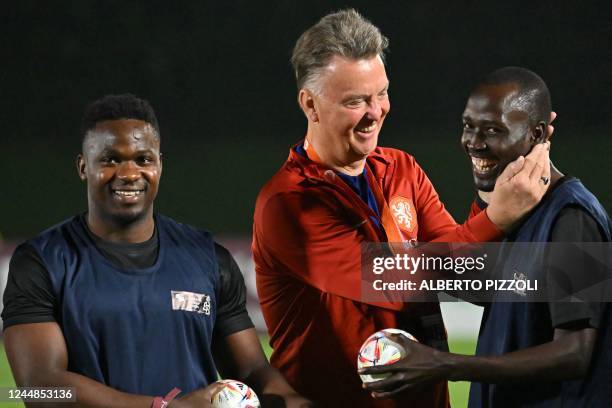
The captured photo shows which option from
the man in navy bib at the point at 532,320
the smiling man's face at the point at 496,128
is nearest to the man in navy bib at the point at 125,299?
the man in navy bib at the point at 532,320

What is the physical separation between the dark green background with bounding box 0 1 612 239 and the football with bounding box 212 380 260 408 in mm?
7718

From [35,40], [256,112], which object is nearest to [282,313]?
[256,112]

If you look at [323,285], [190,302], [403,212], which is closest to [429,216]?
[403,212]

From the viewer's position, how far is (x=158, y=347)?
337cm

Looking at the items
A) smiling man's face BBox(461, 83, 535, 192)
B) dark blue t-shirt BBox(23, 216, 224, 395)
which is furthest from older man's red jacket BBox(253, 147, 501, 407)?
dark blue t-shirt BBox(23, 216, 224, 395)

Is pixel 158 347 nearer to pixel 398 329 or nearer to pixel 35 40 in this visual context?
pixel 398 329

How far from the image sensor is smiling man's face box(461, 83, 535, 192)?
3.67 m

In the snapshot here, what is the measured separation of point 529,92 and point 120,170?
1.52 m

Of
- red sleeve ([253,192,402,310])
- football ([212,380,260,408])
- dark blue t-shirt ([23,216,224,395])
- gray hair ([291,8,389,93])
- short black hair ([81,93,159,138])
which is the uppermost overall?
Answer: gray hair ([291,8,389,93])

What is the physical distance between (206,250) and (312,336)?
593 millimetres

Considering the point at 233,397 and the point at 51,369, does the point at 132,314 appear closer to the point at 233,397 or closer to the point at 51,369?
the point at 51,369

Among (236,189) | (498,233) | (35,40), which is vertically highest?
(35,40)

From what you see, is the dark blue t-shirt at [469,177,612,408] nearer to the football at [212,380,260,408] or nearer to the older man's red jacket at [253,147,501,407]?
the older man's red jacket at [253,147,501,407]

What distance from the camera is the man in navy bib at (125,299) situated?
3244 mm
